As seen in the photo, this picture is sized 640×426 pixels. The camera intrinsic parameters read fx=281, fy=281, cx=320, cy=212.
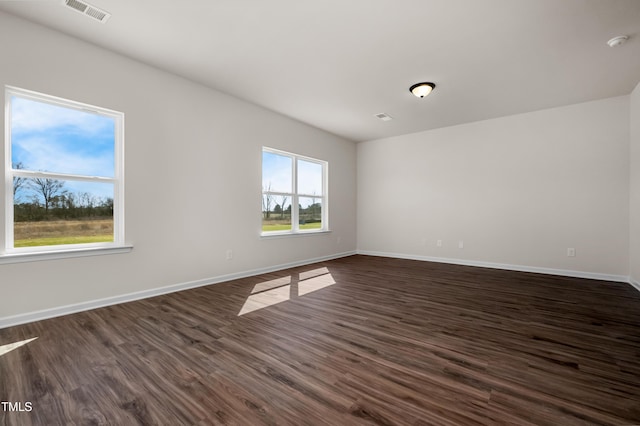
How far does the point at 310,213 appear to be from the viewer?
5988 millimetres

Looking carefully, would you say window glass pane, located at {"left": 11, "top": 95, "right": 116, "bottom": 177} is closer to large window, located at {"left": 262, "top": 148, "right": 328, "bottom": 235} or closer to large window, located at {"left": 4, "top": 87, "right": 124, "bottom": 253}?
large window, located at {"left": 4, "top": 87, "right": 124, "bottom": 253}

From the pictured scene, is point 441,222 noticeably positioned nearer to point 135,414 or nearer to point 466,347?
point 466,347

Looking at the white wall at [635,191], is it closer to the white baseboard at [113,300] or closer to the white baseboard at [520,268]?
the white baseboard at [520,268]

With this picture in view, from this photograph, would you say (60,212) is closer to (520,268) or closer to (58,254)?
(58,254)

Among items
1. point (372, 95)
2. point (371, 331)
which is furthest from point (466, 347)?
point (372, 95)

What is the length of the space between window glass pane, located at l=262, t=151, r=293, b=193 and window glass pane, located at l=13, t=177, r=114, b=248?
91.4 inches

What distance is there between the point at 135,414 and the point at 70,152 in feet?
9.22

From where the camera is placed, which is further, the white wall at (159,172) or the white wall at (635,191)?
the white wall at (635,191)

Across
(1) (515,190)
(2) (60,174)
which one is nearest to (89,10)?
(2) (60,174)

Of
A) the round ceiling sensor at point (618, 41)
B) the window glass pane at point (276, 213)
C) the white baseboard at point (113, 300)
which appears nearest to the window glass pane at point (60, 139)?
the white baseboard at point (113, 300)

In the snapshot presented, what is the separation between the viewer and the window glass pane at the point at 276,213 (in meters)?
4.96

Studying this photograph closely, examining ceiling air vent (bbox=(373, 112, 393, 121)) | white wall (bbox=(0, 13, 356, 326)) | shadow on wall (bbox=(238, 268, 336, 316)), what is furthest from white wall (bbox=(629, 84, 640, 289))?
white wall (bbox=(0, 13, 356, 326))

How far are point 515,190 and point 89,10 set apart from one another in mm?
6307

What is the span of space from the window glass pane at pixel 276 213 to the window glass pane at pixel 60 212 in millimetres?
2249
